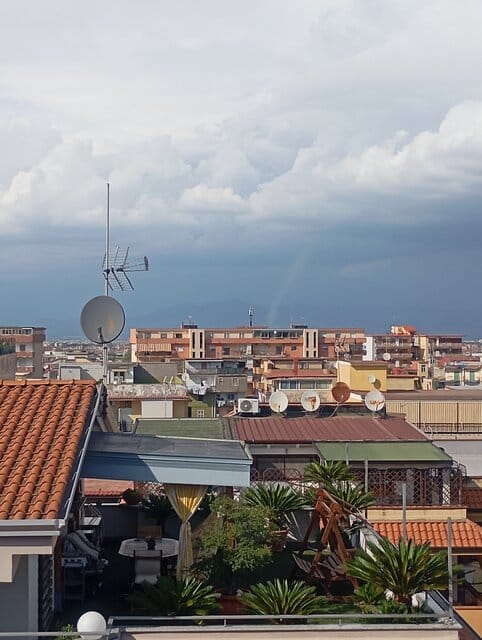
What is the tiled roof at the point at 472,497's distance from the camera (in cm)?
2442

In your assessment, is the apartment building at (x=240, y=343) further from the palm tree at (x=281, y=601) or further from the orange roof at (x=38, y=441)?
the palm tree at (x=281, y=601)

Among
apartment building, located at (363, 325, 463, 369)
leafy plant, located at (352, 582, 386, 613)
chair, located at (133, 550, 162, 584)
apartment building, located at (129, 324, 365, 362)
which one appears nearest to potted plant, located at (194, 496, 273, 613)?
chair, located at (133, 550, 162, 584)

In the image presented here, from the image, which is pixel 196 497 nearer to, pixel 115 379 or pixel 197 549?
pixel 197 549

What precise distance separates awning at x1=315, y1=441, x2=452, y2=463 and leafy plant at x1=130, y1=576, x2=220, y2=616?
10838mm

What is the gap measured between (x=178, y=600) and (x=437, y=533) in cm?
1186

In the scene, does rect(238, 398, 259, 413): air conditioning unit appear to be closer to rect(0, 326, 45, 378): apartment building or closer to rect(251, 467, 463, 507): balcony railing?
rect(251, 467, 463, 507): balcony railing

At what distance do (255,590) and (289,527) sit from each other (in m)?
5.21

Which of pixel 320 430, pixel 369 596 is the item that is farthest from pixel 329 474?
pixel 320 430

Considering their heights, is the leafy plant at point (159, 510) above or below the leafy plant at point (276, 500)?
below

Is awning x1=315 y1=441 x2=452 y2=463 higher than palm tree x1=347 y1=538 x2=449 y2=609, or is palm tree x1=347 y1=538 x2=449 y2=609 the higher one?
palm tree x1=347 y1=538 x2=449 y2=609

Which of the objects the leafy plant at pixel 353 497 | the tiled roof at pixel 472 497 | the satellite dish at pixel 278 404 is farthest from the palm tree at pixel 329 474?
the satellite dish at pixel 278 404

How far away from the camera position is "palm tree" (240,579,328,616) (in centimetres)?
952

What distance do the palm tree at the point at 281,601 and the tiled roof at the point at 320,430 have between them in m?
13.1

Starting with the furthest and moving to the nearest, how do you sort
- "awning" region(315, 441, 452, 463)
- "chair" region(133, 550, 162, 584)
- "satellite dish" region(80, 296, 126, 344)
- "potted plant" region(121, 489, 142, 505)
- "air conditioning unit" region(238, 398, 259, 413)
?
"air conditioning unit" region(238, 398, 259, 413), "awning" region(315, 441, 452, 463), "satellite dish" region(80, 296, 126, 344), "potted plant" region(121, 489, 142, 505), "chair" region(133, 550, 162, 584)
